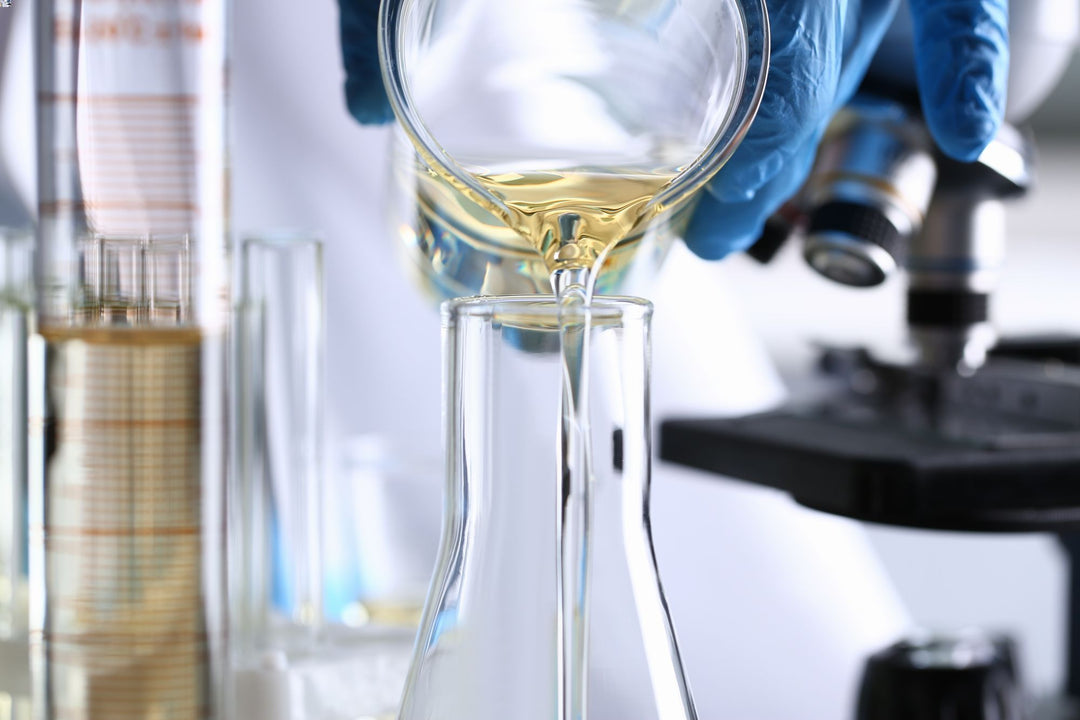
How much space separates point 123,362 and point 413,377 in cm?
71

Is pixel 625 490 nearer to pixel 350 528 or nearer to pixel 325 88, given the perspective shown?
pixel 350 528

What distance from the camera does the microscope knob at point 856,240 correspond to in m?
0.64

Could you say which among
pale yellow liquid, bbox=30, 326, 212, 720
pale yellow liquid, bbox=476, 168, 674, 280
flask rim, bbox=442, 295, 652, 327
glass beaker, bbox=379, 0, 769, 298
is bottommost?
pale yellow liquid, bbox=30, 326, 212, 720

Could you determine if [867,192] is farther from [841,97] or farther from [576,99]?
[576,99]

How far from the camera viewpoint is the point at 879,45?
70 centimetres

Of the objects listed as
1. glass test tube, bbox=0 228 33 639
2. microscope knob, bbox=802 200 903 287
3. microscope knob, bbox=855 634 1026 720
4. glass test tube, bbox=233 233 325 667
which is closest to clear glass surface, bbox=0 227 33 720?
glass test tube, bbox=0 228 33 639

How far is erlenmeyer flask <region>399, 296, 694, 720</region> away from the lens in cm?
33

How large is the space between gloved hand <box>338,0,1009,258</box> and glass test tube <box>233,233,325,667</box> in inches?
5.2

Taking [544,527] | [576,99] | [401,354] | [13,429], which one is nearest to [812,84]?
[576,99]

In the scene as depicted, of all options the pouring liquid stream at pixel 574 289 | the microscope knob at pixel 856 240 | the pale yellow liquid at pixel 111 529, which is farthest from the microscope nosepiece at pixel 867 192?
the pale yellow liquid at pixel 111 529

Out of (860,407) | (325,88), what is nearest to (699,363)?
(860,407)

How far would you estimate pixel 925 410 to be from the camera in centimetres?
96

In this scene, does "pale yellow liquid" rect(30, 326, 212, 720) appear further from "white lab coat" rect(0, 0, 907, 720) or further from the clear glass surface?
"white lab coat" rect(0, 0, 907, 720)

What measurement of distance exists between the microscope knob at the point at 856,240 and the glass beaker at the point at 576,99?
26cm
